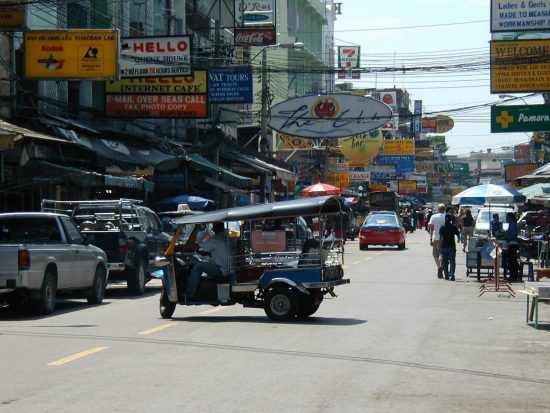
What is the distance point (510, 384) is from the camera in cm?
1003

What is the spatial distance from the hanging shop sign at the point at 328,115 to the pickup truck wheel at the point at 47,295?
19.0 meters

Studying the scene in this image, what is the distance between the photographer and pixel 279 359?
454 inches

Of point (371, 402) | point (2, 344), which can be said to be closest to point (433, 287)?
point (2, 344)

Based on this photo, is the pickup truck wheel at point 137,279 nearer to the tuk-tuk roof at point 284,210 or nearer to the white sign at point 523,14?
the tuk-tuk roof at point 284,210

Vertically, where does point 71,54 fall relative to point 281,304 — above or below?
above

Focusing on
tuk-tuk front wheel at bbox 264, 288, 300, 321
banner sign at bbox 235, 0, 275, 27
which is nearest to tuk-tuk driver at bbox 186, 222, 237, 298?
tuk-tuk front wheel at bbox 264, 288, 300, 321

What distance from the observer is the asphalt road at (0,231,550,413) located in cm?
903

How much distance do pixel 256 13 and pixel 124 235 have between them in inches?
1136

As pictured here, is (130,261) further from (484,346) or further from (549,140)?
(549,140)

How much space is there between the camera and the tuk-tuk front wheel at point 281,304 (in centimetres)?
1551

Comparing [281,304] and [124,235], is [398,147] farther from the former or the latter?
[281,304]

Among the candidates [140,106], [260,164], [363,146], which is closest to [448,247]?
[140,106]

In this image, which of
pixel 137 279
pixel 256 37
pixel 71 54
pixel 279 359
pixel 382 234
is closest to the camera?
pixel 279 359

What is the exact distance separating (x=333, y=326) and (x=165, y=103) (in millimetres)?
20153
